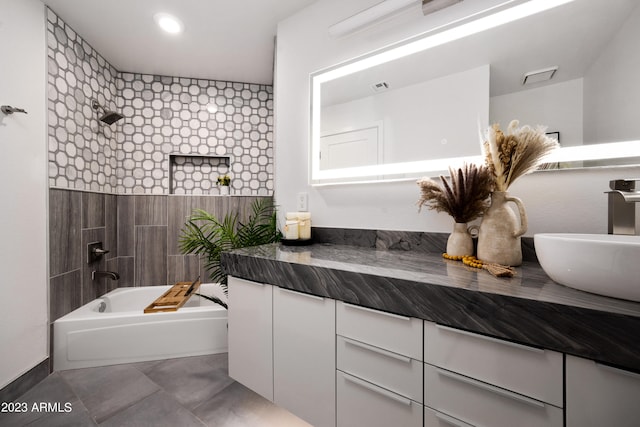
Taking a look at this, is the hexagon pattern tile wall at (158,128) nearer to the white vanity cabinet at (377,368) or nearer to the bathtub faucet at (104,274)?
the bathtub faucet at (104,274)

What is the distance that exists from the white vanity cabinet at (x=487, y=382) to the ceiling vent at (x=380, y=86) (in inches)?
47.8

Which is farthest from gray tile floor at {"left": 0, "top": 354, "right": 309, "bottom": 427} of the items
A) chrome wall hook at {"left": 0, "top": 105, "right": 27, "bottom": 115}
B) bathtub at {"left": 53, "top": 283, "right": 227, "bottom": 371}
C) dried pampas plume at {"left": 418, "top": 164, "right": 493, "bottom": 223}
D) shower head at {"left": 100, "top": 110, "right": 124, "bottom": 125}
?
shower head at {"left": 100, "top": 110, "right": 124, "bottom": 125}

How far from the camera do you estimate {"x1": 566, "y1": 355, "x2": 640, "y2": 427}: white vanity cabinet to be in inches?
20.3

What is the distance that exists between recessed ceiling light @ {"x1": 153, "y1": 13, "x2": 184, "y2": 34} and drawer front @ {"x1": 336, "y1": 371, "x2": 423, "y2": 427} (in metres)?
2.48

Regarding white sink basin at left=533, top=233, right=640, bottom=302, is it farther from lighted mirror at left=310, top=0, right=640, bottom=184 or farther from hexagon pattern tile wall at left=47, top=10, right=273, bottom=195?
hexagon pattern tile wall at left=47, top=10, right=273, bottom=195

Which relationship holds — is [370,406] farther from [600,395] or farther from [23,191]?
[23,191]

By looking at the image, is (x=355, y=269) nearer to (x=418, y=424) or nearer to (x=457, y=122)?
(x=418, y=424)

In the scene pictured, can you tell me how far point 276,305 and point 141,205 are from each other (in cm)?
226

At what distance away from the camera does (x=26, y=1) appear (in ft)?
5.14

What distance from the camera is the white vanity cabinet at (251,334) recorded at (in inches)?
44.8

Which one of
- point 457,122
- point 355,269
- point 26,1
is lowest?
point 355,269

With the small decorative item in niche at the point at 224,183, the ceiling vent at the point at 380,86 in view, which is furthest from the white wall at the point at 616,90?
the small decorative item in niche at the point at 224,183

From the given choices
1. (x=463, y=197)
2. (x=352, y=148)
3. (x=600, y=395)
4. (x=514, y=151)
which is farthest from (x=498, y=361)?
(x=352, y=148)

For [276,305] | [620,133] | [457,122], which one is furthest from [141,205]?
[620,133]
